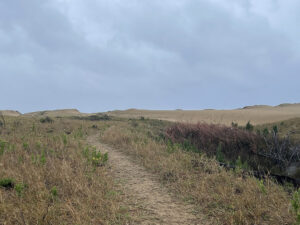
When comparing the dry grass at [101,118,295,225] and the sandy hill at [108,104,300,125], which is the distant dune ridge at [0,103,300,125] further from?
the dry grass at [101,118,295,225]

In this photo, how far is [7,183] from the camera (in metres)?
4.98

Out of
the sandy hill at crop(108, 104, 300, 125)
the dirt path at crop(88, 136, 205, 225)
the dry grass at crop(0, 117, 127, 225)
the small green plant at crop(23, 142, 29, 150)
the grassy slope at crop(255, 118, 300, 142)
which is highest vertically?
the sandy hill at crop(108, 104, 300, 125)

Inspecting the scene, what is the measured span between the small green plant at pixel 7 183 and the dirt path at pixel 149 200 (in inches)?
96.0

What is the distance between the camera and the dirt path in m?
3.98

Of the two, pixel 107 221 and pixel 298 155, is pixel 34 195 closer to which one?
pixel 107 221

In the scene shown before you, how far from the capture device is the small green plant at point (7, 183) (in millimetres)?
4926

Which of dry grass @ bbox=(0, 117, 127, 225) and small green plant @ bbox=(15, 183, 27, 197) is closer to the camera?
dry grass @ bbox=(0, 117, 127, 225)

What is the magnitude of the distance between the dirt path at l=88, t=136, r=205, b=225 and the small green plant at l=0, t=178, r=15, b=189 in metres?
2.44

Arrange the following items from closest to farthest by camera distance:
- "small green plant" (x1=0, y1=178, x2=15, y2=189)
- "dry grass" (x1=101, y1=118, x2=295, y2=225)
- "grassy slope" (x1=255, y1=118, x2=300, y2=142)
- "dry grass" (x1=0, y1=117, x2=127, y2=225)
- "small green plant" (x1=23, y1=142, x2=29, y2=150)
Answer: "dry grass" (x1=0, y1=117, x2=127, y2=225) < "dry grass" (x1=101, y1=118, x2=295, y2=225) < "small green plant" (x1=0, y1=178, x2=15, y2=189) < "small green plant" (x1=23, y1=142, x2=29, y2=150) < "grassy slope" (x1=255, y1=118, x2=300, y2=142)

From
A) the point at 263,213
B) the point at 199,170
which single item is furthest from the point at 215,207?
the point at 199,170

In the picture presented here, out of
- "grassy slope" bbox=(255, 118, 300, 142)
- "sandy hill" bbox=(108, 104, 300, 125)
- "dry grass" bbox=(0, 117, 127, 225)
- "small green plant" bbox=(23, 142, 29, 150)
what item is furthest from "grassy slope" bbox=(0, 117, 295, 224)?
"sandy hill" bbox=(108, 104, 300, 125)

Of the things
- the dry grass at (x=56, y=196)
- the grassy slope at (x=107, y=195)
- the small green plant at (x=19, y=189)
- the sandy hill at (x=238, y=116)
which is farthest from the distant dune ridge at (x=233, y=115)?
the small green plant at (x=19, y=189)

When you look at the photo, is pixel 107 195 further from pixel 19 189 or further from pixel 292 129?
pixel 292 129

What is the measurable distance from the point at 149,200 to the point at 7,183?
3091mm
